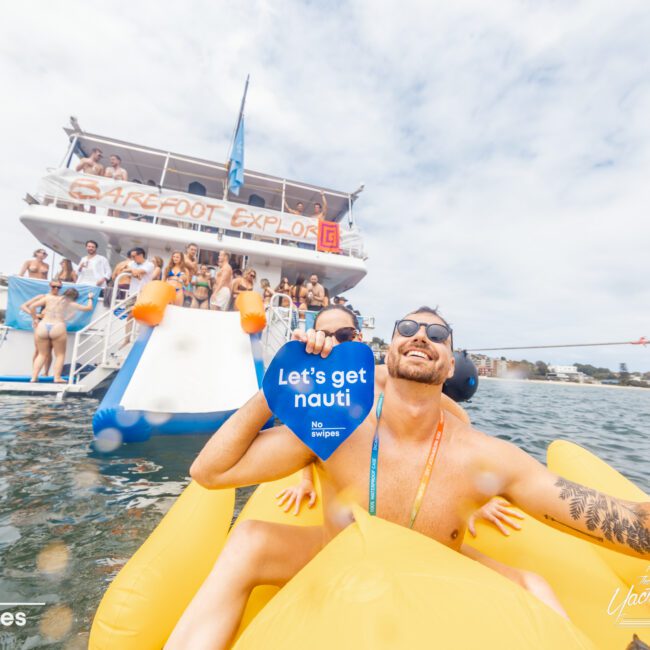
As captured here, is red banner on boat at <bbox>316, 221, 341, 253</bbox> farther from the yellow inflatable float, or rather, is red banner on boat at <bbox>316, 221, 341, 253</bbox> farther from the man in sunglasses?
the yellow inflatable float

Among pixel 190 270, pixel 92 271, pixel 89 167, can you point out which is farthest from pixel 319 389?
pixel 89 167

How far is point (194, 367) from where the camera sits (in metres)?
4.97

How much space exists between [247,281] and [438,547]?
301 inches

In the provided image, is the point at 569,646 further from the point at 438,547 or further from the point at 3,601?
the point at 3,601

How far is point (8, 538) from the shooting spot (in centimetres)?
240

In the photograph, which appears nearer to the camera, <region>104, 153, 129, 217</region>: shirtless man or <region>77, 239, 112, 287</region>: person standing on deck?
<region>77, 239, 112, 287</region>: person standing on deck

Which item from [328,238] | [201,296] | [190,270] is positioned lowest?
[201,296]

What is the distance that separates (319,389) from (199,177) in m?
12.5

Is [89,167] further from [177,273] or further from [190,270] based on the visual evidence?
[177,273]

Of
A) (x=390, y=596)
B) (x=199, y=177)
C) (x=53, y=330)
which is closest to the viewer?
(x=390, y=596)

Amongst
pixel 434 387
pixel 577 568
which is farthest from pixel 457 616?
pixel 577 568

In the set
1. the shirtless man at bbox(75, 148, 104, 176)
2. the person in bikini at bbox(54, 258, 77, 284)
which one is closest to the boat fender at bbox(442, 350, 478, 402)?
the person in bikini at bbox(54, 258, 77, 284)

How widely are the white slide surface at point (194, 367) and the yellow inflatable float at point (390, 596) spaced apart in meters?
2.67

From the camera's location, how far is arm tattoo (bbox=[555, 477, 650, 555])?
48.9 inches
